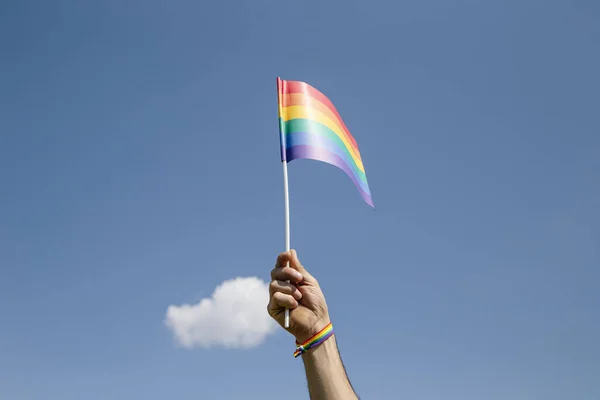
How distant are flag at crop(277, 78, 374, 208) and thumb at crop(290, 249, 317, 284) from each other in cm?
166

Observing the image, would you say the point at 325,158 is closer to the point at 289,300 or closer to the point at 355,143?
the point at 355,143

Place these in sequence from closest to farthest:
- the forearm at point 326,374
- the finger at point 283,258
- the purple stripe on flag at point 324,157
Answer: the forearm at point 326,374
the finger at point 283,258
the purple stripe on flag at point 324,157

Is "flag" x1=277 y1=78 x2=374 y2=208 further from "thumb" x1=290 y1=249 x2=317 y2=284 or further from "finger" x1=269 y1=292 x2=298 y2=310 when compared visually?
"finger" x1=269 y1=292 x2=298 y2=310

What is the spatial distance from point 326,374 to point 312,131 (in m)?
3.46

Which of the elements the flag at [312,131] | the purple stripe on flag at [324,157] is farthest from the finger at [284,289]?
the purple stripe on flag at [324,157]

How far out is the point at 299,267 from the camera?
5.02m

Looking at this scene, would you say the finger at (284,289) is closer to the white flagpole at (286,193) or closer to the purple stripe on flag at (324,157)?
the white flagpole at (286,193)

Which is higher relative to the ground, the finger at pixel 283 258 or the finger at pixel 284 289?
the finger at pixel 283 258

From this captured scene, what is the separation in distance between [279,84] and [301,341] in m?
3.63

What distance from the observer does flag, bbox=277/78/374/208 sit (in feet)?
21.8

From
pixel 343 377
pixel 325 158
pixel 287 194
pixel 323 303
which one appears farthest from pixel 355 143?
pixel 343 377

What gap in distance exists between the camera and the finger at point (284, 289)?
4820 mm

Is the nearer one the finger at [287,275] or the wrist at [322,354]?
the wrist at [322,354]

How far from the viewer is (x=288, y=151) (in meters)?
6.55
